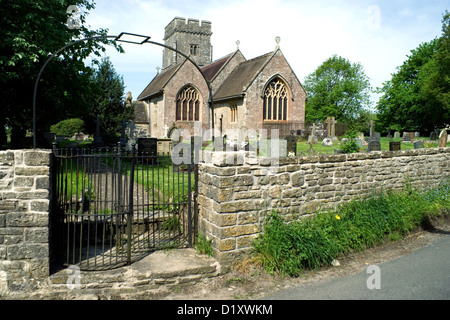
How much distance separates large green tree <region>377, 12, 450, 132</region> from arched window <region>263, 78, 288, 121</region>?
14.7 metres

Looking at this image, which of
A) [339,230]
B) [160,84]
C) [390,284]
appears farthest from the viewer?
[160,84]

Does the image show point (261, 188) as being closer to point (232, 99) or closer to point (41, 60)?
point (41, 60)

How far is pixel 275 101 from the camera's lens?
30000 mm

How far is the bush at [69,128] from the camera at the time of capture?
32.0 m

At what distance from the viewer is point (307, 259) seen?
546cm

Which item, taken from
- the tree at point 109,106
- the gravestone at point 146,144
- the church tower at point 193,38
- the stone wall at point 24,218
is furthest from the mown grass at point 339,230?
the church tower at point 193,38

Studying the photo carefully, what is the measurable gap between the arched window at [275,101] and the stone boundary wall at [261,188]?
73.6 feet

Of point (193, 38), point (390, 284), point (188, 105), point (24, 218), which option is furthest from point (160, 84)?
point (390, 284)

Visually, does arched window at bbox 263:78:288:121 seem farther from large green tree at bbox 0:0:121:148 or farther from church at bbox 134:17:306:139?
large green tree at bbox 0:0:121:148

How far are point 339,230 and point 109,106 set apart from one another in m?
25.1

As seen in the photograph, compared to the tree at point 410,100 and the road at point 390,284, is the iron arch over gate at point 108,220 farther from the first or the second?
the tree at point 410,100

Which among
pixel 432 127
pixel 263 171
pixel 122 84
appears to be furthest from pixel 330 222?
pixel 432 127

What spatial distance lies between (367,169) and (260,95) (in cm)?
2206
